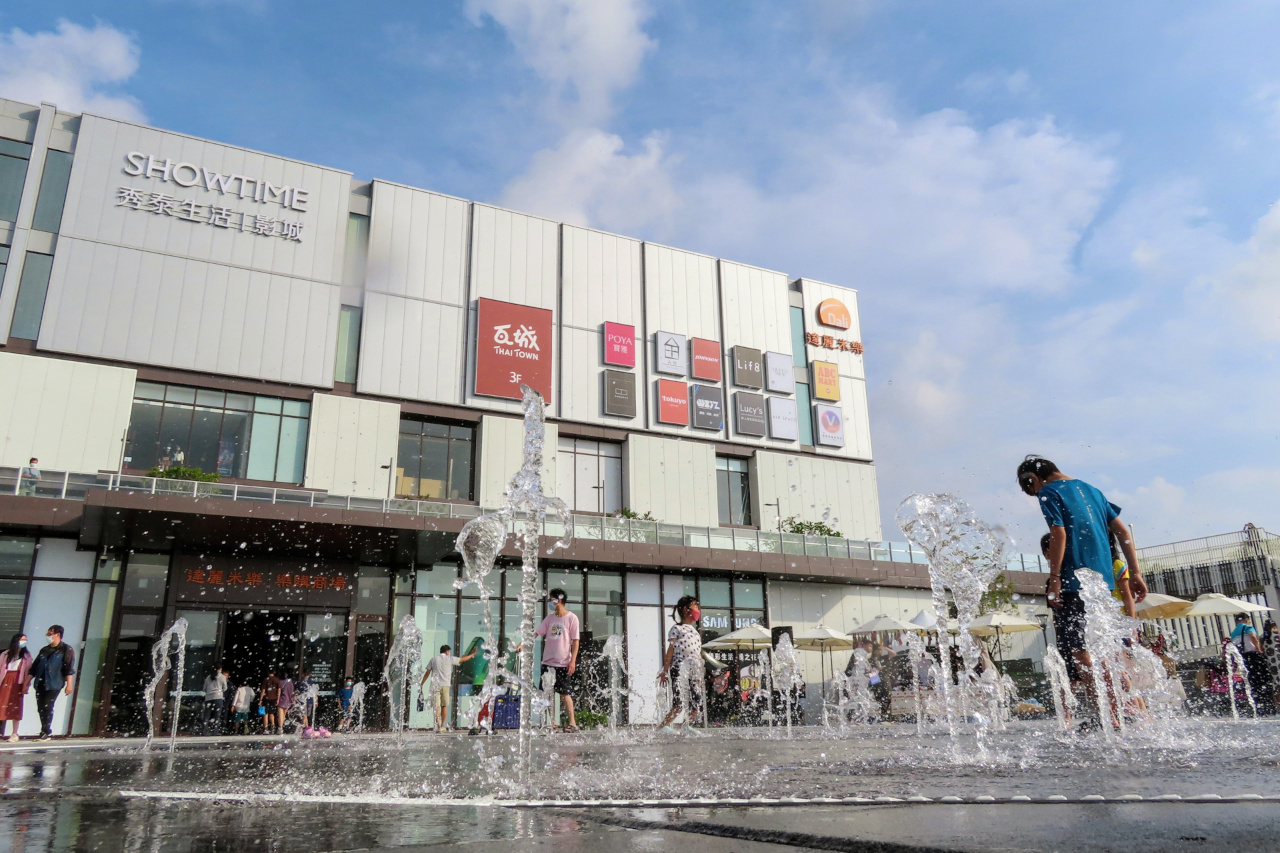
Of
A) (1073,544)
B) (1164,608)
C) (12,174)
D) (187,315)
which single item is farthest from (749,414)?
(1073,544)

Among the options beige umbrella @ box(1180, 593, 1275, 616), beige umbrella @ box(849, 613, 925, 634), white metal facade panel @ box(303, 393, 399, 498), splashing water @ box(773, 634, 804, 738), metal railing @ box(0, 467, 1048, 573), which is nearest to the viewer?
beige umbrella @ box(1180, 593, 1275, 616)

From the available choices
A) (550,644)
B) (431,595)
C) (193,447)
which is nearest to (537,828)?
(550,644)

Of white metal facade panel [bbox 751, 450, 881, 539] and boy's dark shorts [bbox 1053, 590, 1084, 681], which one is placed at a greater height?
white metal facade panel [bbox 751, 450, 881, 539]

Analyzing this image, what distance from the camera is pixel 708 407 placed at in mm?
28094

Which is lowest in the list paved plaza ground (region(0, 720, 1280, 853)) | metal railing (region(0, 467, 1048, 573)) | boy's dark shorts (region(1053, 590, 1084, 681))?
paved plaza ground (region(0, 720, 1280, 853))

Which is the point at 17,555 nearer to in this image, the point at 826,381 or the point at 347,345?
the point at 347,345

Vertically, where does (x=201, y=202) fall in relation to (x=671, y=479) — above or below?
above

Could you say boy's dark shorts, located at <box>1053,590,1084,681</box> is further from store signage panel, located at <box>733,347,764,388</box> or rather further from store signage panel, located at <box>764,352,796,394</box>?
store signage panel, located at <box>764,352,796,394</box>

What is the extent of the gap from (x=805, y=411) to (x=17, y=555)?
22790mm

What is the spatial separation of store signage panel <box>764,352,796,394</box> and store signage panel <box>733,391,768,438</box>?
3.00ft

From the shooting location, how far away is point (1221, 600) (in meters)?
15.1

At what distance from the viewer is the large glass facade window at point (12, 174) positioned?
20391mm

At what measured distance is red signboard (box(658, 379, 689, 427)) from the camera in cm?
2730

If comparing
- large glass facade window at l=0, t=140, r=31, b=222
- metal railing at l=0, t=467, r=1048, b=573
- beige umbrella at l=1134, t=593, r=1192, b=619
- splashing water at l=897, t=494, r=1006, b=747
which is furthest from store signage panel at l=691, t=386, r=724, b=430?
splashing water at l=897, t=494, r=1006, b=747
